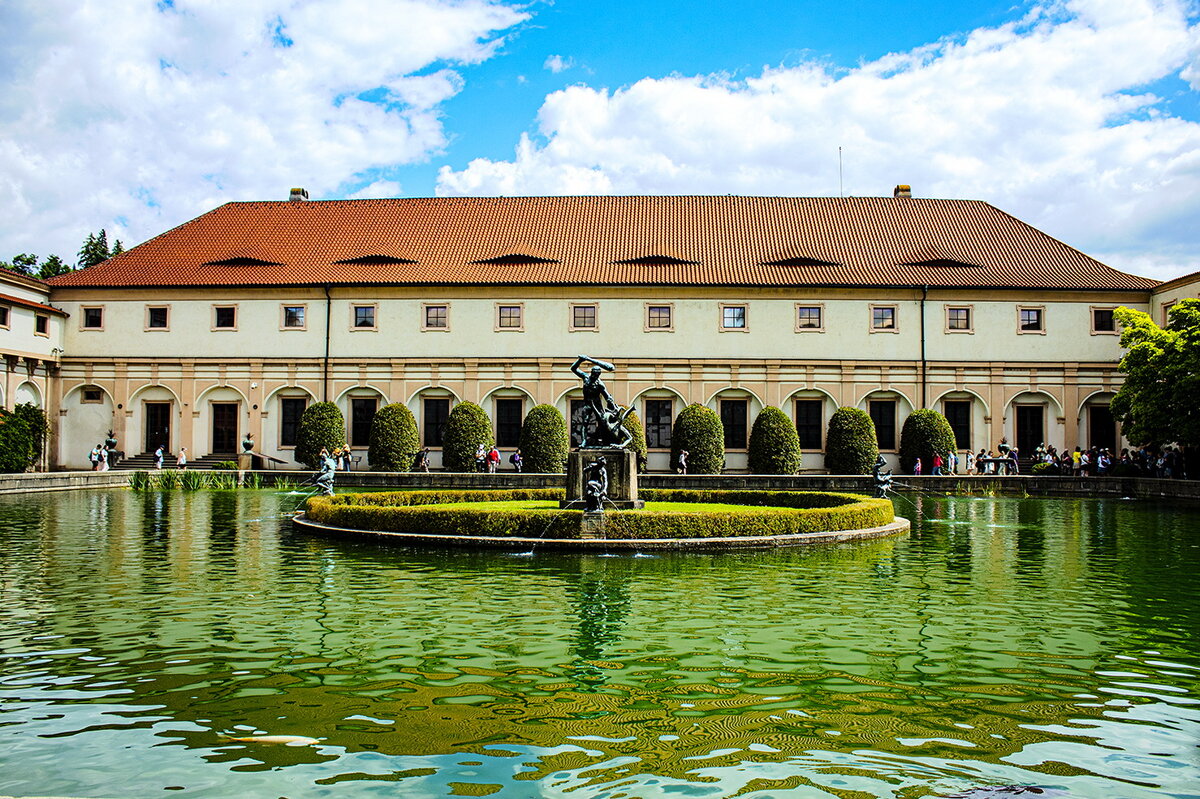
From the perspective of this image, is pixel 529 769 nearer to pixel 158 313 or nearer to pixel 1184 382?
pixel 1184 382

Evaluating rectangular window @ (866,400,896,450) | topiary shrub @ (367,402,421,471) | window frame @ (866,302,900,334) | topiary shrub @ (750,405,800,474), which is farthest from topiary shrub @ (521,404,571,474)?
window frame @ (866,302,900,334)

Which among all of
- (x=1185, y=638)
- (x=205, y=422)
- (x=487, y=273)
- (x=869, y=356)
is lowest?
(x=1185, y=638)

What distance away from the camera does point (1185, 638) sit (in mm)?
8984

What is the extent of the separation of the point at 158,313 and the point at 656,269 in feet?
74.8

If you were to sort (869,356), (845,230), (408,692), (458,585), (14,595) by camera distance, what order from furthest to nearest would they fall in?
(845,230) < (869,356) < (458,585) < (14,595) < (408,692)

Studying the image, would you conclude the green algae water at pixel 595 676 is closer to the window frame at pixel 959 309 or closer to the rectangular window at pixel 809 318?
the rectangular window at pixel 809 318

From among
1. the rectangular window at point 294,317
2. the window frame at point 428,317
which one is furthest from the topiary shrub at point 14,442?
the window frame at point 428,317

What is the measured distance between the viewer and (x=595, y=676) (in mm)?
7449

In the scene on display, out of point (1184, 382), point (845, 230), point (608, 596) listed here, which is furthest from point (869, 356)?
point (608, 596)

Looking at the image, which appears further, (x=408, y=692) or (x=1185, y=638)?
(x=1185, y=638)

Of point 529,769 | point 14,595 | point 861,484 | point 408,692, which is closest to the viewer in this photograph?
point 529,769

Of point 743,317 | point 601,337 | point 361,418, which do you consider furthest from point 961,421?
point 361,418

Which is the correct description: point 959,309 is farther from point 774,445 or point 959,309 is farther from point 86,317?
point 86,317

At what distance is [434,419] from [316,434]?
550 centimetres
